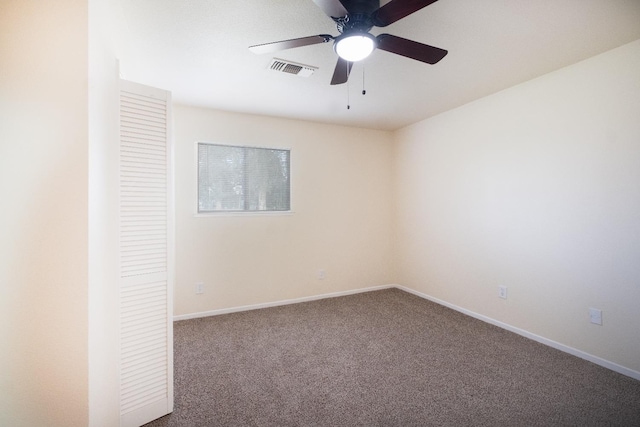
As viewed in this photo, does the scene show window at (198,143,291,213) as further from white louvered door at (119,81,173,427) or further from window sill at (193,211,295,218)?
white louvered door at (119,81,173,427)

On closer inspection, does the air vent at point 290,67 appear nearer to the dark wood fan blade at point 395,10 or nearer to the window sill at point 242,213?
the dark wood fan blade at point 395,10

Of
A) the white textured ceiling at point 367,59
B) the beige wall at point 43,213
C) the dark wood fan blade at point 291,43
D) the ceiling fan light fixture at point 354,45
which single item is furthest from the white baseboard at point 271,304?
the ceiling fan light fixture at point 354,45

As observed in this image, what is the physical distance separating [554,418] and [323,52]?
2924mm

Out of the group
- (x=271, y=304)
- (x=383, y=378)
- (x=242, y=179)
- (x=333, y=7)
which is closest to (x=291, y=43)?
(x=333, y=7)

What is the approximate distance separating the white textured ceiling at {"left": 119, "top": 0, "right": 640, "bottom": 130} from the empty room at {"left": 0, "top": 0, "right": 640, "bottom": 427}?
0.06ft

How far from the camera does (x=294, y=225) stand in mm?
3988

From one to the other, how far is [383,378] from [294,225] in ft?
7.42

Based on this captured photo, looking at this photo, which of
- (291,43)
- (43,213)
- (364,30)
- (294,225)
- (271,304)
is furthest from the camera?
(294,225)

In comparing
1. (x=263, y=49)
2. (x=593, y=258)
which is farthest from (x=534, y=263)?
(x=263, y=49)

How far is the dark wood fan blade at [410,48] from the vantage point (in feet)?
5.22

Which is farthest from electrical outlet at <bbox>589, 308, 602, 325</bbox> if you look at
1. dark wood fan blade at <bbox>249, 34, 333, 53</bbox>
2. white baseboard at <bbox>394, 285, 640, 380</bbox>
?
dark wood fan blade at <bbox>249, 34, 333, 53</bbox>

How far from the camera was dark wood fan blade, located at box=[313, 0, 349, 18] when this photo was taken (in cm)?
135

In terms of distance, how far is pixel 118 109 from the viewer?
1670 mm

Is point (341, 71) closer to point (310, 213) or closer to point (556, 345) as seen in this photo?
Answer: point (310, 213)
